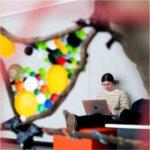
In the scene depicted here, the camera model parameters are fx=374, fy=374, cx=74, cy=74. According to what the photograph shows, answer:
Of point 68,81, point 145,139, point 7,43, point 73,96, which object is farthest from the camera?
point 73,96

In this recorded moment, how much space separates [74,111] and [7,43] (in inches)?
44.4

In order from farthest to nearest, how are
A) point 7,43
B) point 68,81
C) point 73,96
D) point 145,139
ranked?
point 73,96 < point 7,43 < point 68,81 < point 145,139

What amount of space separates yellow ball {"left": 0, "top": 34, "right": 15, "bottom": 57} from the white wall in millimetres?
66

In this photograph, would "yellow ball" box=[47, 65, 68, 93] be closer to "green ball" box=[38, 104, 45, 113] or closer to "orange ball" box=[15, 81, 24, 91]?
"green ball" box=[38, 104, 45, 113]

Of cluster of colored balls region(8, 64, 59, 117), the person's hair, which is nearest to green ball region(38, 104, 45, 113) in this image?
cluster of colored balls region(8, 64, 59, 117)

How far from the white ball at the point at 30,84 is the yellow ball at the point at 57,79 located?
0.45ft

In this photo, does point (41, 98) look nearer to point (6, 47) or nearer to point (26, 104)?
point (26, 104)

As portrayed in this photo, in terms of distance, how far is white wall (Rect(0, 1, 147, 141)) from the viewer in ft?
12.0

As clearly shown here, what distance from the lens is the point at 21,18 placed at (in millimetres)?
3873

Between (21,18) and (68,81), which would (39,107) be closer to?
(68,81)

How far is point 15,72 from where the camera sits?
379 cm

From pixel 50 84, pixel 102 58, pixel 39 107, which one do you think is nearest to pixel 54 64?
pixel 50 84

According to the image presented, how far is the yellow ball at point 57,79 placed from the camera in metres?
3.49

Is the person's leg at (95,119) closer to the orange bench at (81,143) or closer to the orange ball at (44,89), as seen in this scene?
the orange bench at (81,143)
